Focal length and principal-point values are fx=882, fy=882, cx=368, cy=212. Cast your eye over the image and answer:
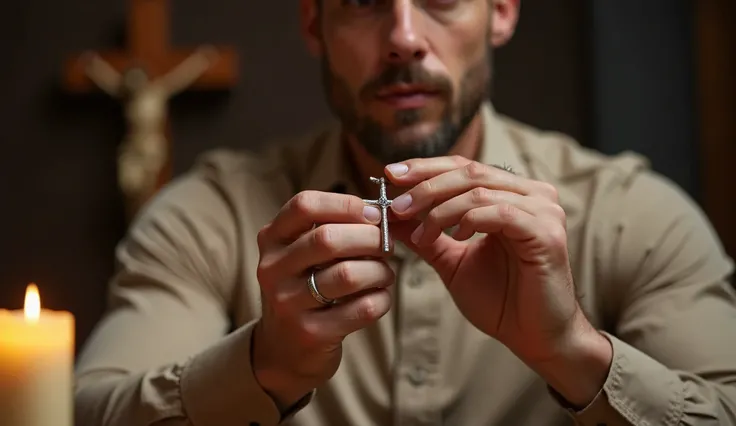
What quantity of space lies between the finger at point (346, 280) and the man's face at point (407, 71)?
0.31 m

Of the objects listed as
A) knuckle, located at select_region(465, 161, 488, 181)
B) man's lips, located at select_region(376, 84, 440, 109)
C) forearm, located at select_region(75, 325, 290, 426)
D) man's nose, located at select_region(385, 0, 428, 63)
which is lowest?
forearm, located at select_region(75, 325, 290, 426)

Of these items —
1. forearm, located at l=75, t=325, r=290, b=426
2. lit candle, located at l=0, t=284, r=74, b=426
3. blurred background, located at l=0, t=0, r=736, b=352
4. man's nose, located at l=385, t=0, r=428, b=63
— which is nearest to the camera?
lit candle, located at l=0, t=284, r=74, b=426

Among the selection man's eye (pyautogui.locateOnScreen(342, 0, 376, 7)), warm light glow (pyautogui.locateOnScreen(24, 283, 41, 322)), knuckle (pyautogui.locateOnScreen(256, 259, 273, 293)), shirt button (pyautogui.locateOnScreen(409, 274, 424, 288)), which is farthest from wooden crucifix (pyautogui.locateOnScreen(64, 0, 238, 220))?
warm light glow (pyautogui.locateOnScreen(24, 283, 41, 322))

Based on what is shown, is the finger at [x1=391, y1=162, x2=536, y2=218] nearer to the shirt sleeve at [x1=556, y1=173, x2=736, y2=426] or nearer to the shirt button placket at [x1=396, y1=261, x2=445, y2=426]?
the shirt sleeve at [x1=556, y1=173, x2=736, y2=426]

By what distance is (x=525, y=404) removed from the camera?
0.98m

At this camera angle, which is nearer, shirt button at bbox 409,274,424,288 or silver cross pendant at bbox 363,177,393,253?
silver cross pendant at bbox 363,177,393,253

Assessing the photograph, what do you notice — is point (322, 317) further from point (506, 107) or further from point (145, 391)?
point (506, 107)

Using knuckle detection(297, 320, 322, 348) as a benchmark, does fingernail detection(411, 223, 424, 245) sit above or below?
above

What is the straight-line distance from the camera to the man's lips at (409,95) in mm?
965

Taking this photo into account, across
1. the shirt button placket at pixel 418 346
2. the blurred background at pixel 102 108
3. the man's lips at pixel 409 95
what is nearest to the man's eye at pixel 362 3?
the man's lips at pixel 409 95

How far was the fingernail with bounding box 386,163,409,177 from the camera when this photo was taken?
71cm

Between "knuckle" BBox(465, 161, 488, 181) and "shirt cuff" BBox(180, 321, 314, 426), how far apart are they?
0.24m

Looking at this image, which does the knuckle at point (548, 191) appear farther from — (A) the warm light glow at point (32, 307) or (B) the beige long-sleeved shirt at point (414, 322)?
(A) the warm light glow at point (32, 307)

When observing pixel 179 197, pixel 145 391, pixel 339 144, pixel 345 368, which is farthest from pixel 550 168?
pixel 145 391
